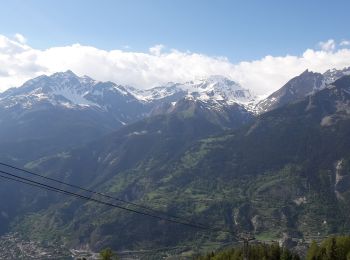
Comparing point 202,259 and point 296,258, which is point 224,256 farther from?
point 296,258

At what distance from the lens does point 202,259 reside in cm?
18662

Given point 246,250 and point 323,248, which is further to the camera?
point 323,248

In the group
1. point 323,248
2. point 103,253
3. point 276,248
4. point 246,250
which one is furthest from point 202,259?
point 246,250

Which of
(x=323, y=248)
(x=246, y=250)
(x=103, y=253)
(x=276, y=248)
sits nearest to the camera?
(x=246, y=250)

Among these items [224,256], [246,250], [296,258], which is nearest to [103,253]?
[224,256]

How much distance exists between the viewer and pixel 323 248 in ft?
554

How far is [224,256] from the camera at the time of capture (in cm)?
17775

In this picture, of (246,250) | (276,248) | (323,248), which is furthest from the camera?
(276,248)

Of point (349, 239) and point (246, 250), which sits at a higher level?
point (349, 239)

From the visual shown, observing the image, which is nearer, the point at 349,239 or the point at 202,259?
the point at 349,239

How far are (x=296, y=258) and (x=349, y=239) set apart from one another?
18.3 m

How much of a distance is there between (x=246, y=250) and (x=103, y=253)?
81780 mm

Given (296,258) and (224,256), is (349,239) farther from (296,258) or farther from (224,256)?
(224,256)

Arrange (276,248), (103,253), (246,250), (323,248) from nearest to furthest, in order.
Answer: (246,250), (103,253), (323,248), (276,248)
